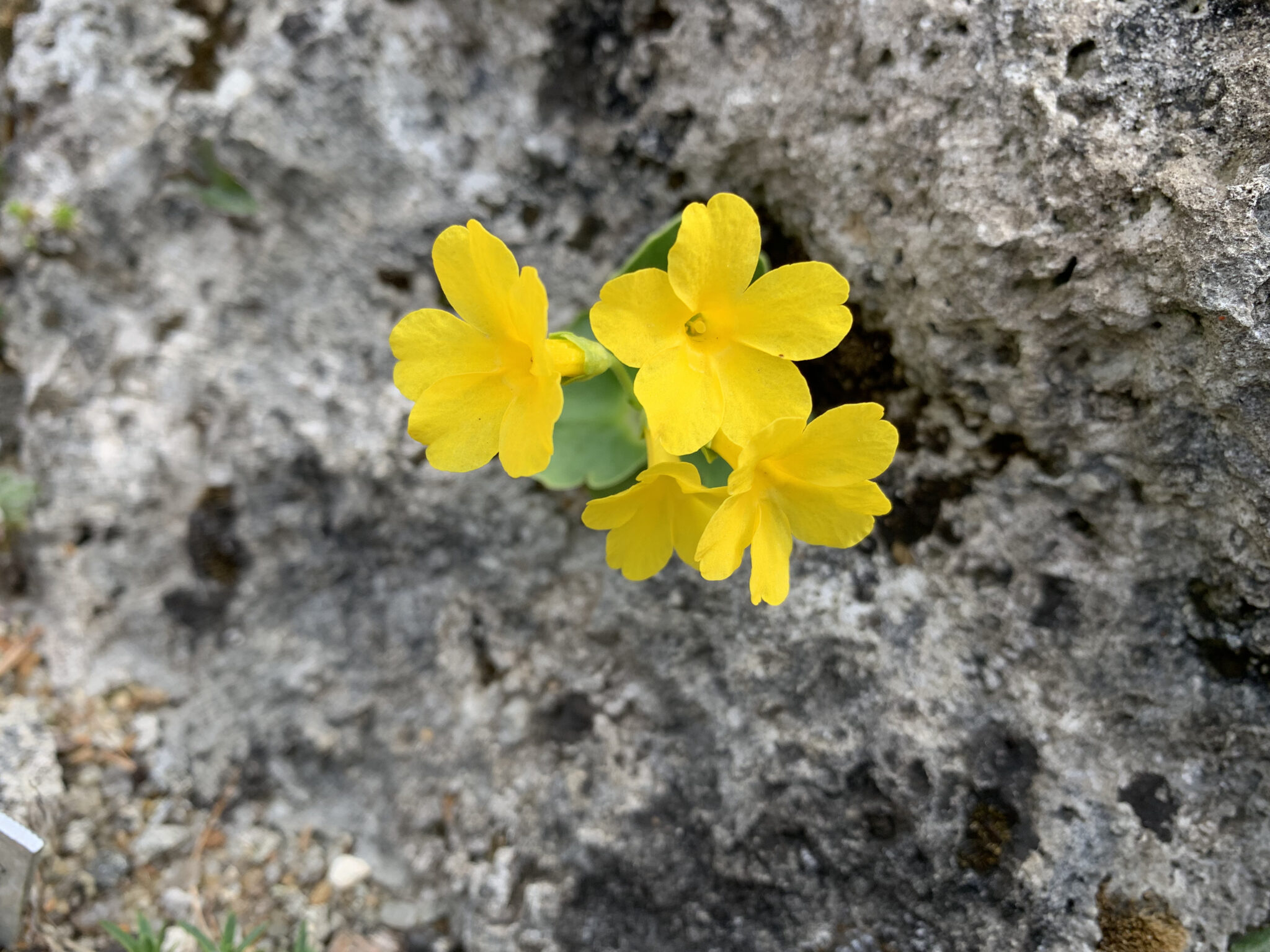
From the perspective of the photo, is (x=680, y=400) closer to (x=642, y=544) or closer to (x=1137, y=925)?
(x=642, y=544)

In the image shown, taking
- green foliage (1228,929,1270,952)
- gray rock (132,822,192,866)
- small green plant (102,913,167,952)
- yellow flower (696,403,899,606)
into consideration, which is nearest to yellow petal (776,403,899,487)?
yellow flower (696,403,899,606)

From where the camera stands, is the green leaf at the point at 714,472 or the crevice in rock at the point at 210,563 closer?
the green leaf at the point at 714,472

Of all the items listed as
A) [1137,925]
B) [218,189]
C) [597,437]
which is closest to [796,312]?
[597,437]

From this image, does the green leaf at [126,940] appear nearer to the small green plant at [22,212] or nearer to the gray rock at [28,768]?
the gray rock at [28,768]

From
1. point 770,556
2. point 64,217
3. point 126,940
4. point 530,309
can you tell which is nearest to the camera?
point 530,309

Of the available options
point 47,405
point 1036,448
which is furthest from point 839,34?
point 47,405

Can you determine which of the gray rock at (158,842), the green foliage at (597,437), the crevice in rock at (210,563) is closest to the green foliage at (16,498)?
the crevice in rock at (210,563)

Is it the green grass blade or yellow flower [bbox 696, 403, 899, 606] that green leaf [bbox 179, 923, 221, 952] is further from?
yellow flower [bbox 696, 403, 899, 606]

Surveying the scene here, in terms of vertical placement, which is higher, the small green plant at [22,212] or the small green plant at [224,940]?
the small green plant at [22,212]
